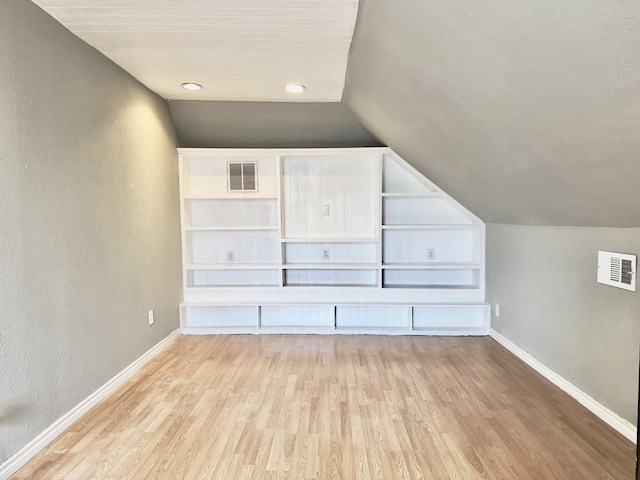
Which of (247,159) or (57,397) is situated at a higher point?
(247,159)

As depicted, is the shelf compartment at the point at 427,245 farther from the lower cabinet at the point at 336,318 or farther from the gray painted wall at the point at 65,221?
the gray painted wall at the point at 65,221

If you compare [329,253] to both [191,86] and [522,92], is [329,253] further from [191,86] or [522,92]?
[522,92]

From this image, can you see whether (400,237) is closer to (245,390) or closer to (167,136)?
(245,390)

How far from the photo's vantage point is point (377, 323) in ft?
13.3

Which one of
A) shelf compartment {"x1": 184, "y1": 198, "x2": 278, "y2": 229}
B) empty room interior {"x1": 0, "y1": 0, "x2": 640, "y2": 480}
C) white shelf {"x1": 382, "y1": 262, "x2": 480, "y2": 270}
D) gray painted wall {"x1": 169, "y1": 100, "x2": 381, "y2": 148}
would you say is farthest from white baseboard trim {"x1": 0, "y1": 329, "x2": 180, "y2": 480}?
white shelf {"x1": 382, "y1": 262, "x2": 480, "y2": 270}

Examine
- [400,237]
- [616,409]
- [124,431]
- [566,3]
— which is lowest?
[124,431]

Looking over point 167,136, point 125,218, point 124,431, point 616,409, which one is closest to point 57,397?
point 124,431

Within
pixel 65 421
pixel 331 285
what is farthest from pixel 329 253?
pixel 65 421

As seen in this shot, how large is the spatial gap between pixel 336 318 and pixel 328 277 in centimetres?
49

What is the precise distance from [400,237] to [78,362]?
317cm

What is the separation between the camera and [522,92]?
61.2 inches

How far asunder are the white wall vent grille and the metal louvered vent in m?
3.15

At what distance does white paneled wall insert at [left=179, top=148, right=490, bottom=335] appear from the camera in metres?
3.96

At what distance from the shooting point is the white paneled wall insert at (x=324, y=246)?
3.96 meters
